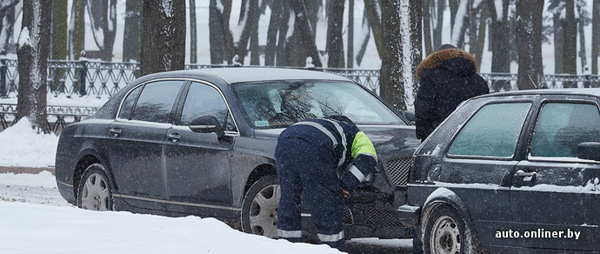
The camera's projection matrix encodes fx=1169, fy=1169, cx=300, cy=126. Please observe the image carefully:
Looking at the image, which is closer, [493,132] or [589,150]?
[589,150]

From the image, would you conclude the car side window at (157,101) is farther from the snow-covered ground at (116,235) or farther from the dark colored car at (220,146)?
the snow-covered ground at (116,235)

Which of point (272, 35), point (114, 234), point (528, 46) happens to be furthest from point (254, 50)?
point (114, 234)

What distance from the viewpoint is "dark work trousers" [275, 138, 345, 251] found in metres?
7.81

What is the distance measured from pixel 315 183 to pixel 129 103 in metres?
3.33

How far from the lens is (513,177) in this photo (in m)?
6.96

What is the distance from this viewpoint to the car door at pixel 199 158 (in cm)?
916

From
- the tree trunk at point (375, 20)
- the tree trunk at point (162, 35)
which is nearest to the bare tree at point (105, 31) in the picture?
the tree trunk at point (375, 20)

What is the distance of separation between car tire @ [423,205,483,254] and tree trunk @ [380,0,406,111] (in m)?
7.88

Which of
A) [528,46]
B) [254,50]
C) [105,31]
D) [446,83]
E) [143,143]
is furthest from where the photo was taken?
[105,31]

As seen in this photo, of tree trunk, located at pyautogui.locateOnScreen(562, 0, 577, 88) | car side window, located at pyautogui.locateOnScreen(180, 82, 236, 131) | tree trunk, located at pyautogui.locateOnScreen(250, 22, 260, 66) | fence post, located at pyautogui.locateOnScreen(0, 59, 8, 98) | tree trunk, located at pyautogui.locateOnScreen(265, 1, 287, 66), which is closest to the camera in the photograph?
car side window, located at pyautogui.locateOnScreen(180, 82, 236, 131)

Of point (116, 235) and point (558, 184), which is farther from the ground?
point (558, 184)

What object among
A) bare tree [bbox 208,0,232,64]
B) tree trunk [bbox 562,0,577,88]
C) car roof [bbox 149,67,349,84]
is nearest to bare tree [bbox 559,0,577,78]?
tree trunk [bbox 562,0,577,88]

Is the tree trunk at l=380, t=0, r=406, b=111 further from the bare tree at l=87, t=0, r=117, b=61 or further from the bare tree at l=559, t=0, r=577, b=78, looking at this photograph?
the bare tree at l=87, t=0, r=117, b=61

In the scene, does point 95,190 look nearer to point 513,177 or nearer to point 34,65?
point 513,177
